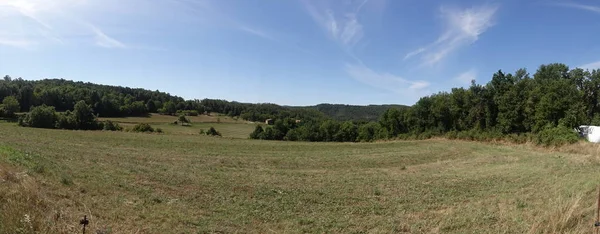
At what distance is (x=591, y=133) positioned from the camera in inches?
1373

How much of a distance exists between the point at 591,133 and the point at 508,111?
46.1 ft

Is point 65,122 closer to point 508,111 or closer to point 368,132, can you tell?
point 368,132

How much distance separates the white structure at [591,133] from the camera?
33.2 meters

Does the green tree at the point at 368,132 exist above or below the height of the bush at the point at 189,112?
below

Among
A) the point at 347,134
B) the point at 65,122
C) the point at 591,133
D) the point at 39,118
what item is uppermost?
the point at 591,133

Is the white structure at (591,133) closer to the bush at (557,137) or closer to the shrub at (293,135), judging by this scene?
the bush at (557,137)

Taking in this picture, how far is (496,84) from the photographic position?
5341 centimetres

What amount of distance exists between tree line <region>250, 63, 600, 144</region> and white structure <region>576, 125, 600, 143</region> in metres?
1.40

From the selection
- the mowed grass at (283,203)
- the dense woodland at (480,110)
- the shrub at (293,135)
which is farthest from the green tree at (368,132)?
the mowed grass at (283,203)

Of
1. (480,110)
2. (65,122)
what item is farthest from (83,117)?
(480,110)

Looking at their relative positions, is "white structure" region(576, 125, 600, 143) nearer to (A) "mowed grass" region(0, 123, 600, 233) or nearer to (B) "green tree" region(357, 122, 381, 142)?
(A) "mowed grass" region(0, 123, 600, 233)

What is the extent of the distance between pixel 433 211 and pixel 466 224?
1960 millimetres

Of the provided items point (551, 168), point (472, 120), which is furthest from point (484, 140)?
point (551, 168)

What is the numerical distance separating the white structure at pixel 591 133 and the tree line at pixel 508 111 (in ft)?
4.59
